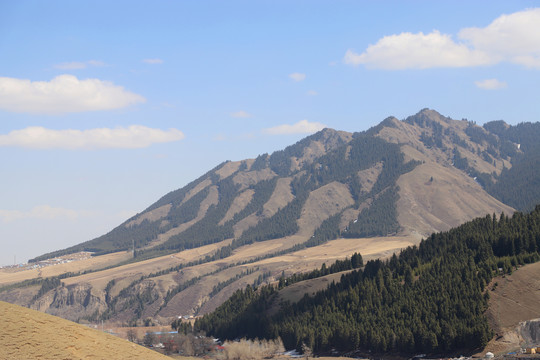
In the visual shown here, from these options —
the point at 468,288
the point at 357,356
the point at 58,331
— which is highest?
the point at 58,331

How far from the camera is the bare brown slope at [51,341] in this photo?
8869cm

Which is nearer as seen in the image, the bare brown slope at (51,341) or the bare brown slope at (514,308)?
the bare brown slope at (51,341)

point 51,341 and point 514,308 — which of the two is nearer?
point 51,341

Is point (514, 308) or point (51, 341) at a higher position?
point (51, 341)

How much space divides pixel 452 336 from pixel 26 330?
361 ft

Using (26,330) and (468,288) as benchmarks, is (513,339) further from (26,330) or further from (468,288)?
(26,330)

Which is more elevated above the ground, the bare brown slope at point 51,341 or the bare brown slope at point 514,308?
the bare brown slope at point 51,341

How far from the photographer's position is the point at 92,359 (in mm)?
91625

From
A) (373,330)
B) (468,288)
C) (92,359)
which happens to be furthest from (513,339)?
(92,359)

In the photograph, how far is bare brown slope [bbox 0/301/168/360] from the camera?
88.7 meters

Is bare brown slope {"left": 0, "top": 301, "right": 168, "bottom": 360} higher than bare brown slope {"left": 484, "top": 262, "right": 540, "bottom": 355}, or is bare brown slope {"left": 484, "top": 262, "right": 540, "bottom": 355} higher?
bare brown slope {"left": 0, "top": 301, "right": 168, "bottom": 360}

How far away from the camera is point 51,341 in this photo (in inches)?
3629

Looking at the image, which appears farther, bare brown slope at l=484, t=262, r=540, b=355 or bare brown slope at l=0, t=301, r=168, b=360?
bare brown slope at l=484, t=262, r=540, b=355

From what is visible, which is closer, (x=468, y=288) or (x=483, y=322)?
(x=483, y=322)
